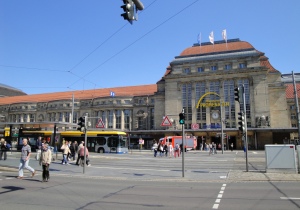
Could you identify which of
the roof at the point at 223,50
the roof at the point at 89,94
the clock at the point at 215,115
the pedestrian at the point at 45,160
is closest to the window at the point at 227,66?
the roof at the point at 223,50

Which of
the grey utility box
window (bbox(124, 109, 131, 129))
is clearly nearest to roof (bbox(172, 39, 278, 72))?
window (bbox(124, 109, 131, 129))

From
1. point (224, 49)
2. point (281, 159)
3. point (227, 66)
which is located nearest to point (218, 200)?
point (281, 159)

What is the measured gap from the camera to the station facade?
6119 cm

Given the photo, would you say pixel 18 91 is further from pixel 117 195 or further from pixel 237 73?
pixel 117 195

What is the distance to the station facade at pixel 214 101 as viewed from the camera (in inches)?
2409

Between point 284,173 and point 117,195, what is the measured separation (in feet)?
31.9

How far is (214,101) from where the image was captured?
65.2 meters

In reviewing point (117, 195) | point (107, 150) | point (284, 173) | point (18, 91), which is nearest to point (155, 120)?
point (107, 150)

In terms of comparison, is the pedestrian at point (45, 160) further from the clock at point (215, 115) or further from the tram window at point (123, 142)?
the clock at point (215, 115)

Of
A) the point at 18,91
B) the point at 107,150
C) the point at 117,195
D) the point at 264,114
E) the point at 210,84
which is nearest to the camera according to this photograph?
the point at 117,195

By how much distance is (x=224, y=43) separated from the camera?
7262cm

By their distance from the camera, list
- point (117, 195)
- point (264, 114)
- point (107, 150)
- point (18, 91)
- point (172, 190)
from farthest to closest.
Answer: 1. point (18, 91)
2. point (264, 114)
3. point (107, 150)
4. point (172, 190)
5. point (117, 195)

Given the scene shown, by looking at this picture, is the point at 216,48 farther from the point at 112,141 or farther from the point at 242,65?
the point at 112,141

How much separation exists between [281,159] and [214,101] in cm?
5138
